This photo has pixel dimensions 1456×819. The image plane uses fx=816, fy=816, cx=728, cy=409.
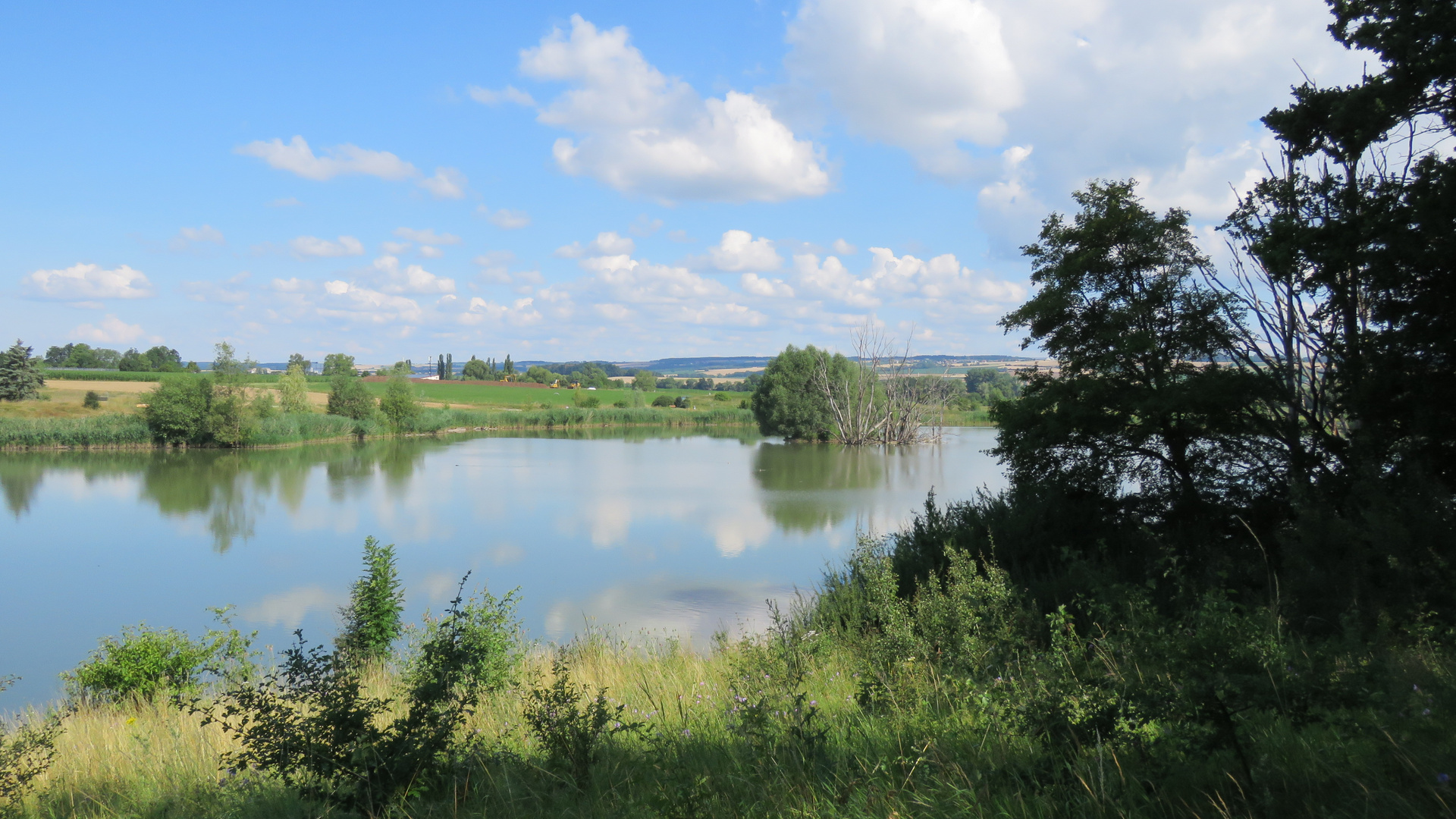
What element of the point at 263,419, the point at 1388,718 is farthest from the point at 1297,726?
the point at 263,419

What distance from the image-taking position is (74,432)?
39500 mm

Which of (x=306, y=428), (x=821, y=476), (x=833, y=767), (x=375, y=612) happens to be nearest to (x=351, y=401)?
(x=306, y=428)

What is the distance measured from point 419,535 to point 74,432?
32139 mm

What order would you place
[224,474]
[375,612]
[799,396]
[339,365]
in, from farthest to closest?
[339,365]
[799,396]
[224,474]
[375,612]

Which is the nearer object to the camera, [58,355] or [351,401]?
A: [351,401]

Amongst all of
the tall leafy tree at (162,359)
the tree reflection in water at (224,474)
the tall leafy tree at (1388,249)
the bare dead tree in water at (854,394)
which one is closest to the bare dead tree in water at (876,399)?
the bare dead tree in water at (854,394)

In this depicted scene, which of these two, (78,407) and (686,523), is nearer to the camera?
(686,523)

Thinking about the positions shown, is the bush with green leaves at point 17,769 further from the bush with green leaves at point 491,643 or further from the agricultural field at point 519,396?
the agricultural field at point 519,396

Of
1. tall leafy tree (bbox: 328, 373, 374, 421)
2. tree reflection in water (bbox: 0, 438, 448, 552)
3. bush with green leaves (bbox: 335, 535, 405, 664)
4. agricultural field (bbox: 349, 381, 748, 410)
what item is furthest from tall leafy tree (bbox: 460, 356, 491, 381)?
bush with green leaves (bbox: 335, 535, 405, 664)

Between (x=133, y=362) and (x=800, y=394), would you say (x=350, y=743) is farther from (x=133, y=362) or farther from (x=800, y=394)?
(x=133, y=362)

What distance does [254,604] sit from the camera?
1291cm

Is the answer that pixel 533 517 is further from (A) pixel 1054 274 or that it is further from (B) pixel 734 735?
(B) pixel 734 735

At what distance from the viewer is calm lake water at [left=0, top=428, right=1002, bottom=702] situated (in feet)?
40.5

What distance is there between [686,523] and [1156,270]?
12643mm
